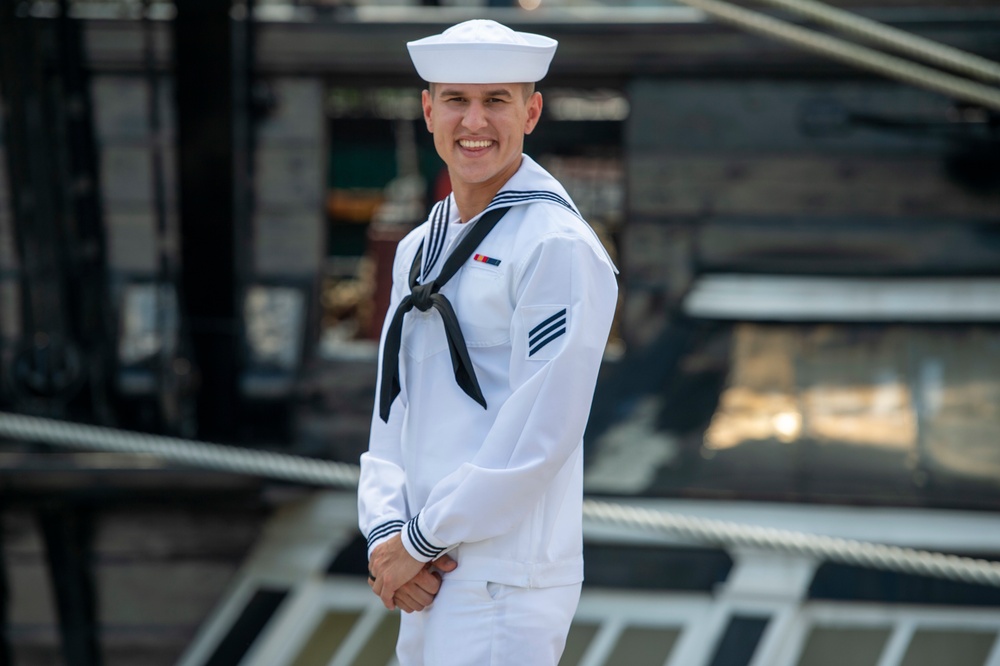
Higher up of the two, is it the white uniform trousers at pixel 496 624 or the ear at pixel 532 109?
the ear at pixel 532 109

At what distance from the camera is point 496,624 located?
156cm

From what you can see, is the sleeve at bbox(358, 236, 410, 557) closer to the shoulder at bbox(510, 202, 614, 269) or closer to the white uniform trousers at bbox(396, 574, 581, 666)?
the white uniform trousers at bbox(396, 574, 581, 666)

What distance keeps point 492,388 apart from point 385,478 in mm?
242

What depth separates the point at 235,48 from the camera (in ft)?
11.9

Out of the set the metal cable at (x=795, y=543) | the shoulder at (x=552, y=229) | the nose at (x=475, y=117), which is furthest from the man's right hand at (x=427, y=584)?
the metal cable at (x=795, y=543)

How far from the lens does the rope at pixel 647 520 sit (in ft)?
8.65

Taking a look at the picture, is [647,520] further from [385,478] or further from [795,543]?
[385,478]

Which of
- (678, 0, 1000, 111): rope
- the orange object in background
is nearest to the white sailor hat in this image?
(678, 0, 1000, 111): rope

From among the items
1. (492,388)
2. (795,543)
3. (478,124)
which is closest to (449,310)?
(492,388)

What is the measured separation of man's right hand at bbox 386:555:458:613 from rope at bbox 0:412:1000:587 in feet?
3.59

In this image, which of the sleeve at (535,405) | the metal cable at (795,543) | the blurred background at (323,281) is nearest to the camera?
the sleeve at (535,405)

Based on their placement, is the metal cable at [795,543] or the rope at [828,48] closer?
the metal cable at [795,543]

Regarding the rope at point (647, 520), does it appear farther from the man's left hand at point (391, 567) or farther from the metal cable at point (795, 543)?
the man's left hand at point (391, 567)

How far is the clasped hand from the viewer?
1.61 meters
